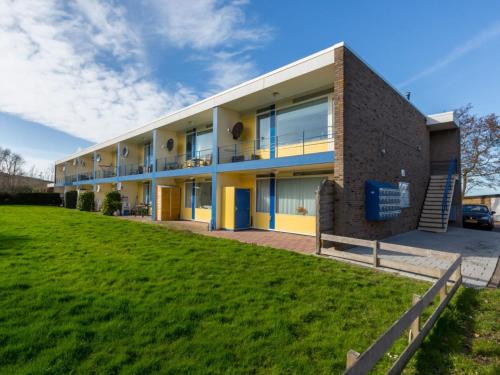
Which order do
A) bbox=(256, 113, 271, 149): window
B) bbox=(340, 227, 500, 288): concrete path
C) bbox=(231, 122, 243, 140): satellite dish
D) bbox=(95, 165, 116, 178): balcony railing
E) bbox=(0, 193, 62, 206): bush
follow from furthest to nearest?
bbox=(0, 193, 62, 206): bush
bbox=(95, 165, 116, 178): balcony railing
bbox=(231, 122, 243, 140): satellite dish
bbox=(256, 113, 271, 149): window
bbox=(340, 227, 500, 288): concrete path

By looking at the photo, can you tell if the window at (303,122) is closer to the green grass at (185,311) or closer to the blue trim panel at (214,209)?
the blue trim panel at (214,209)

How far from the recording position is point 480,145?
25.8m

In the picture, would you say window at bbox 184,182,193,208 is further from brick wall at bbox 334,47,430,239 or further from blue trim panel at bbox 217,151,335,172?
brick wall at bbox 334,47,430,239

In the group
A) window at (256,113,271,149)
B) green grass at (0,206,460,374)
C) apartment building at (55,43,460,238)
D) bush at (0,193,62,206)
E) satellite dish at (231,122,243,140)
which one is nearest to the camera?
green grass at (0,206,460,374)

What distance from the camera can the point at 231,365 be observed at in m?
2.78

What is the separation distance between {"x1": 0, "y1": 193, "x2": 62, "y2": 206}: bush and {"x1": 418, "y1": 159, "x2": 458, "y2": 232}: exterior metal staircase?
38535 millimetres

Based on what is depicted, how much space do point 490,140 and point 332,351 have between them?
A: 104 feet

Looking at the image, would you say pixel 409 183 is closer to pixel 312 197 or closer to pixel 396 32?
pixel 312 197

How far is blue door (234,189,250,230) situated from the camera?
12778mm

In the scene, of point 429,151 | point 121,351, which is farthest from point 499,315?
point 429,151

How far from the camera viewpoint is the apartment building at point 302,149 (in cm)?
924

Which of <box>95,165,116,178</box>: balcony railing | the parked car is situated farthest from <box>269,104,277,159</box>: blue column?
<box>95,165,116,178</box>: balcony railing

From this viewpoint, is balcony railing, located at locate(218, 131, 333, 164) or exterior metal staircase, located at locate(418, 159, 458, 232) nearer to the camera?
balcony railing, located at locate(218, 131, 333, 164)

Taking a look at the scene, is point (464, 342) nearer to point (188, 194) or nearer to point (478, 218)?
point (188, 194)
